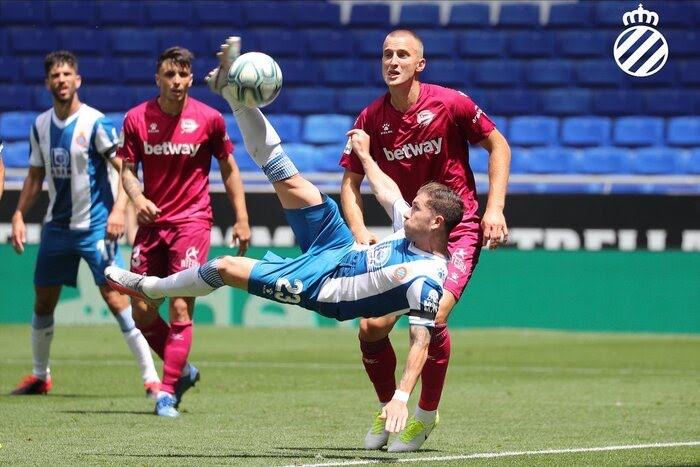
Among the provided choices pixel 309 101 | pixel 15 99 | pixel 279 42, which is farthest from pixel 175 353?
pixel 15 99

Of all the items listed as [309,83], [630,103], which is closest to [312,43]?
[309,83]

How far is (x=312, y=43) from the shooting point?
22344 mm

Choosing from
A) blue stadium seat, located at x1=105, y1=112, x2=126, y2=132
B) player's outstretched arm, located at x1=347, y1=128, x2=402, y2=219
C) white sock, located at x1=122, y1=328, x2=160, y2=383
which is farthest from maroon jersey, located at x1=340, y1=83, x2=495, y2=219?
blue stadium seat, located at x1=105, y1=112, x2=126, y2=132

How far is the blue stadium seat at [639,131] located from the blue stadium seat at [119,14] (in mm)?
8357

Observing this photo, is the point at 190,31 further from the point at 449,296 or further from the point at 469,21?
the point at 449,296

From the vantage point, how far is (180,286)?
7.22m

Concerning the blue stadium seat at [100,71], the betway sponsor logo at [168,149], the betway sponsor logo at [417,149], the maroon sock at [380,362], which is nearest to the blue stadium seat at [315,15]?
the blue stadium seat at [100,71]

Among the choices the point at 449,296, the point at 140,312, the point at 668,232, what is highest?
the point at 449,296

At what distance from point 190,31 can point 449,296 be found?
1611 cm

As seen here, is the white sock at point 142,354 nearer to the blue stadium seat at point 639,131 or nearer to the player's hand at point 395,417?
the player's hand at point 395,417

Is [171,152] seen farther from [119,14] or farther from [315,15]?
[119,14]

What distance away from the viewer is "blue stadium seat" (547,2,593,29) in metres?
22.2

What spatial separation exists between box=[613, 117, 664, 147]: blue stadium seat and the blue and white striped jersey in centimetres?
1192

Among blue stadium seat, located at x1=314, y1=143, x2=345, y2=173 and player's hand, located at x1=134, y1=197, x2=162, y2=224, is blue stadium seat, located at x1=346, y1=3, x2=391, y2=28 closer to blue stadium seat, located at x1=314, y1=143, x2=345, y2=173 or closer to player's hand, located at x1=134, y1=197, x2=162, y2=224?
blue stadium seat, located at x1=314, y1=143, x2=345, y2=173
